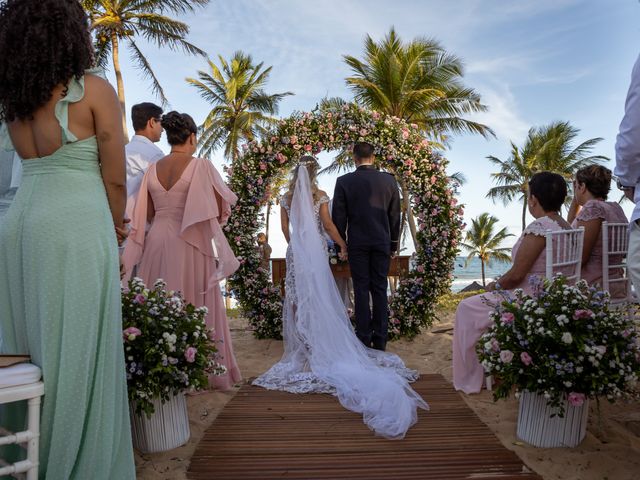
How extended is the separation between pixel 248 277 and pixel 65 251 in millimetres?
4718

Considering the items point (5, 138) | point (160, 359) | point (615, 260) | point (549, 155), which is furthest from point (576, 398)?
point (549, 155)

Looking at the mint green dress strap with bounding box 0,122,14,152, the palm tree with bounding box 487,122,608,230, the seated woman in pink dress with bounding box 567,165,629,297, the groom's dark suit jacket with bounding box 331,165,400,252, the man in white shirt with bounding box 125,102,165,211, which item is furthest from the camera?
the palm tree with bounding box 487,122,608,230

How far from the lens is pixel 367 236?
232 inches

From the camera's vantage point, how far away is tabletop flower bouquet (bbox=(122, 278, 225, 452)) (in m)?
3.07

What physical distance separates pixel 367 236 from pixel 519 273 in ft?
6.49

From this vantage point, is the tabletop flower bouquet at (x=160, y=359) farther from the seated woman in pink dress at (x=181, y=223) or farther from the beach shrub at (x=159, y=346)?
the seated woman in pink dress at (x=181, y=223)

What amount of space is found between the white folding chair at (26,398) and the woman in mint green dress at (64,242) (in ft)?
0.28

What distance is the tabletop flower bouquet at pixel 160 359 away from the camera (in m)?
3.07

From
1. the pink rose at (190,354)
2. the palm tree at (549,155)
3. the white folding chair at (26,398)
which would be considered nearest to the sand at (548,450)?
the pink rose at (190,354)

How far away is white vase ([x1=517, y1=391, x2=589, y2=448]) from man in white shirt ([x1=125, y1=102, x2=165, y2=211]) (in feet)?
12.4

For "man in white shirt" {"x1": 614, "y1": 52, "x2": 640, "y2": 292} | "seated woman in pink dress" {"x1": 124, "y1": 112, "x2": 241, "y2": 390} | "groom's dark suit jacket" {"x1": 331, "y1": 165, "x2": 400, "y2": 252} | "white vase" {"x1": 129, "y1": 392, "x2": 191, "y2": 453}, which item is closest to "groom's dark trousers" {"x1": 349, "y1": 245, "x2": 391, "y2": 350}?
"groom's dark suit jacket" {"x1": 331, "y1": 165, "x2": 400, "y2": 252}

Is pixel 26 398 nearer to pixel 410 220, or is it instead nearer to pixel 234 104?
pixel 410 220

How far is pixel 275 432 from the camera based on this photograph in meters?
3.66

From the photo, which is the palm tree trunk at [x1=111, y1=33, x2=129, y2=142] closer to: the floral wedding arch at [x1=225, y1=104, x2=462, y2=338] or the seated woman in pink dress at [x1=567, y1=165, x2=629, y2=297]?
the floral wedding arch at [x1=225, y1=104, x2=462, y2=338]
